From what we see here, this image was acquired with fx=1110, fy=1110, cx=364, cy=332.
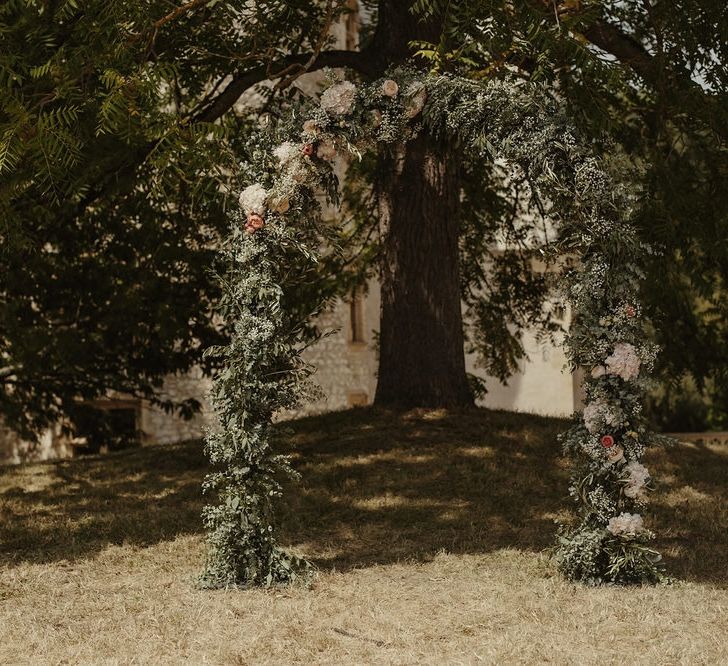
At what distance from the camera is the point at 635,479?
6859 millimetres

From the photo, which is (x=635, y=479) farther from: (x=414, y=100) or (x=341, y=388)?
(x=341, y=388)

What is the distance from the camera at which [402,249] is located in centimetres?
1155

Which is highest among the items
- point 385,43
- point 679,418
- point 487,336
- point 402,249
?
point 385,43

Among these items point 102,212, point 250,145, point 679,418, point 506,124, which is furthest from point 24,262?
point 679,418

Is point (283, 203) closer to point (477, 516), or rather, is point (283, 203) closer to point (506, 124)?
point (506, 124)

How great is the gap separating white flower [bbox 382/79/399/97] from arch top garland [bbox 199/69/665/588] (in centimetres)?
24

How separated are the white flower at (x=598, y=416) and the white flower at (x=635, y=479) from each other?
0.29 m

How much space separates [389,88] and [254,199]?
47.0 inches

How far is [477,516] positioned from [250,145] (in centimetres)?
368

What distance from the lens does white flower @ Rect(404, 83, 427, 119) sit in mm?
7359

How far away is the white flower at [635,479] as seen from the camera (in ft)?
22.5

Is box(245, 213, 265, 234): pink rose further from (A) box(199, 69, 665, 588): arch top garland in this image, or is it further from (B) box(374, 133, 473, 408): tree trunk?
(B) box(374, 133, 473, 408): tree trunk

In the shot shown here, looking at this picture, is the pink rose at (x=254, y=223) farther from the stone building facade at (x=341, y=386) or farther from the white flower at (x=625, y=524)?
the stone building facade at (x=341, y=386)

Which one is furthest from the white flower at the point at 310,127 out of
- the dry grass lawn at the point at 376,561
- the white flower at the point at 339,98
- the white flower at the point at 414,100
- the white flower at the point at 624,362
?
the dry grass lawn at the point at 376,561
